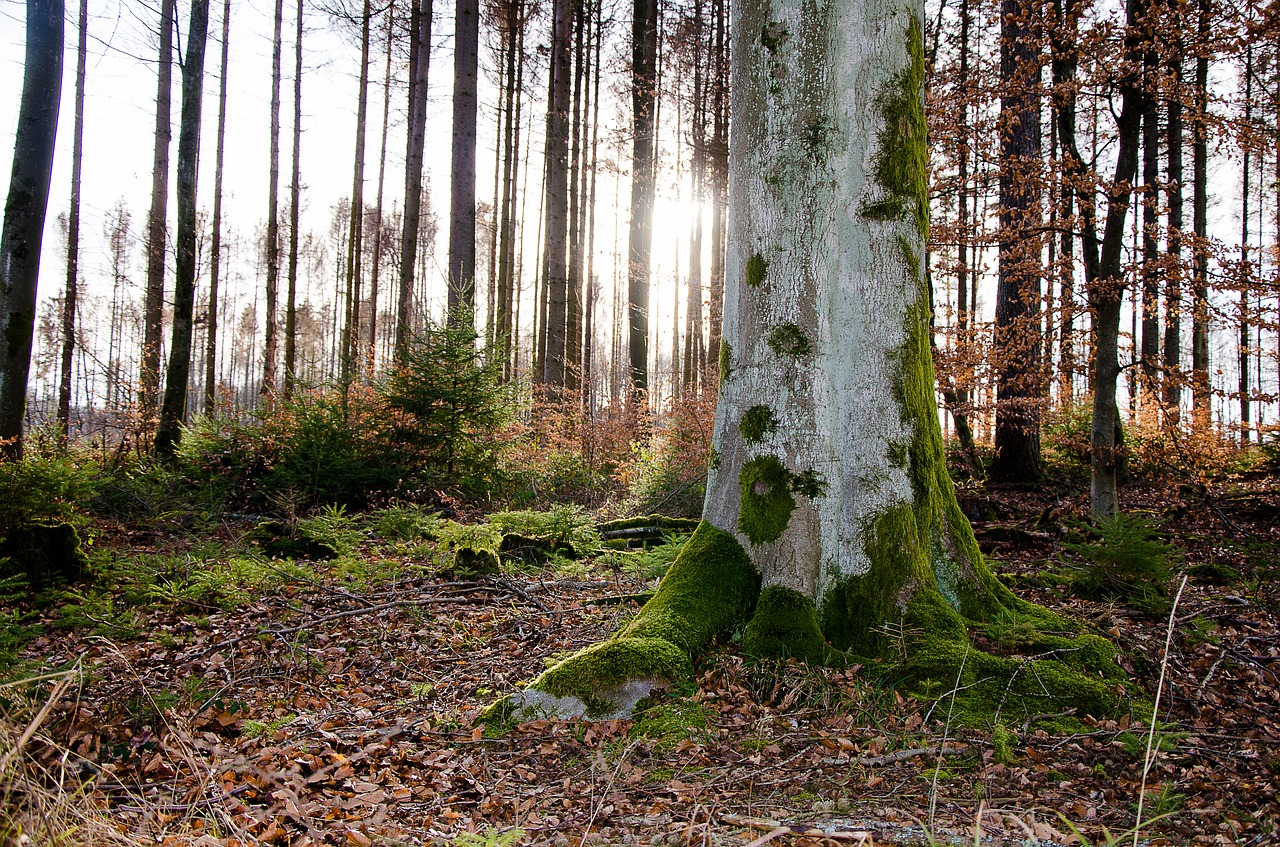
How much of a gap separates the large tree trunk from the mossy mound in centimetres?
572

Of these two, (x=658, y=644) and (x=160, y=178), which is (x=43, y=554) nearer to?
(x=658, y=644)

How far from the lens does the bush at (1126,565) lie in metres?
4.51

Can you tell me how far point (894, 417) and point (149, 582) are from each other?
527cm

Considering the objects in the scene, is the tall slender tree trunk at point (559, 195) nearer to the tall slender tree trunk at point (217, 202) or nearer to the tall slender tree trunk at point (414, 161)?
the tall slender tree trunk at point (414, 161)

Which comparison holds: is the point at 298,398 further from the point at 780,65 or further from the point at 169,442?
the point at 780,65

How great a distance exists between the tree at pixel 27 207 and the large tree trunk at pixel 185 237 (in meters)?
2.69

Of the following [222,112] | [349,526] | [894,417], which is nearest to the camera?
[894,417]

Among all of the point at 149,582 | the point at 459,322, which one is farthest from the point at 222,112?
the point at 149,582

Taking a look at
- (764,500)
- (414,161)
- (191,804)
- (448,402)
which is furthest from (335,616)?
(414,161)

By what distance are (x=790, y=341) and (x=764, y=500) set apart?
87 centimetres

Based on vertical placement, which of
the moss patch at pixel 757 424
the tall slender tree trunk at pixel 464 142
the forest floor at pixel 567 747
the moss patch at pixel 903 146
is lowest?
the forest floor at pixel 567 747

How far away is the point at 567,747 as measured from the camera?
2.97 m

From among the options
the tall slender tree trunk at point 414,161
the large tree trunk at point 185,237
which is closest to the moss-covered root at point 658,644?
the large tree trunk at point 185,237

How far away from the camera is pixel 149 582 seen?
200 inches
